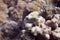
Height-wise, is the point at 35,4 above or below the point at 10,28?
above

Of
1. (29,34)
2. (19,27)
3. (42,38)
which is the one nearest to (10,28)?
(19,27)

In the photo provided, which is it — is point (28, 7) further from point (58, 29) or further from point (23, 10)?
point (58, 29)

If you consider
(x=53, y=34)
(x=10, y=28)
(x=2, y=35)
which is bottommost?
(x=2, y=35)

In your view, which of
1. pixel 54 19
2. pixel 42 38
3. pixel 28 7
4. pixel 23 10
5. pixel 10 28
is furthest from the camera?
pixel 23 10

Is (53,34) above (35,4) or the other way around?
the other way around

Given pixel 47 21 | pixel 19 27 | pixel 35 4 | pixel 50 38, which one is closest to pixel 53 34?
pixel 50 38

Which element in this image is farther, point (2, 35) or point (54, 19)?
point (2, 35)

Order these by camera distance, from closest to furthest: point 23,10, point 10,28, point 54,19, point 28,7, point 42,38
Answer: point 42,38, point 54,19, point 10,28, point 28,7, point 23,10

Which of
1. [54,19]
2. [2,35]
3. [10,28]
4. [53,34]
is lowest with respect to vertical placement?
[2,35]

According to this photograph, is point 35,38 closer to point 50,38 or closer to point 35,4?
point 50,38
